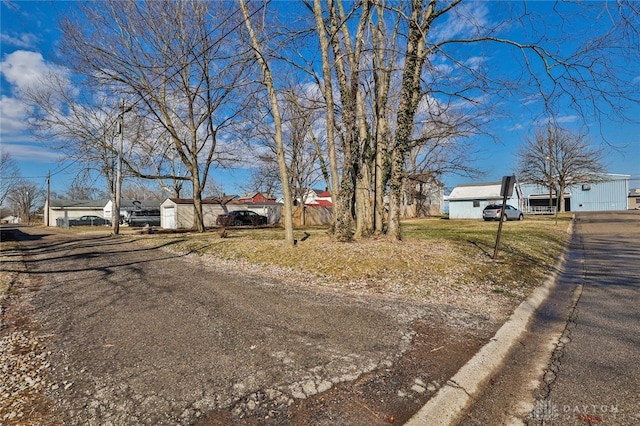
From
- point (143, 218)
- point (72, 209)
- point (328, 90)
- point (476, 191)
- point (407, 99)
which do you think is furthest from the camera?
point (72, 209)

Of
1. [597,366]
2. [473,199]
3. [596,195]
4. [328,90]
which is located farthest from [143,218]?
[596,195]

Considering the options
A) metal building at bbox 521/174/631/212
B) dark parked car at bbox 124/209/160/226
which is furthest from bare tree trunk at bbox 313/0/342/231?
metal building at bbox 521/174/631/212

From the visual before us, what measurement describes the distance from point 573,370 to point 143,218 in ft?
146

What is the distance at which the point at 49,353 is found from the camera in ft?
11.4

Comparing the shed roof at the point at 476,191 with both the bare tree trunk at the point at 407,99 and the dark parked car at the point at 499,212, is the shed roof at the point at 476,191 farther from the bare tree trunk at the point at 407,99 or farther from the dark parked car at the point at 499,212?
the bare tree trunk at the point at 407,99

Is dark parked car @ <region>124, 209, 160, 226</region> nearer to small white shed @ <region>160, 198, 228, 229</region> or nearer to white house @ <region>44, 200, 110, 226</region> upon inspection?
small white shed @ <region>160, 198, 228, 229</region>

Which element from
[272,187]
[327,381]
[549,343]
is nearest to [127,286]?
[327,381]

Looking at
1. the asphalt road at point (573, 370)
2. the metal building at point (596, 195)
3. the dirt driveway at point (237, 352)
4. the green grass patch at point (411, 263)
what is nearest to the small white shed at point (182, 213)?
the green grass patch at point (411, 263)

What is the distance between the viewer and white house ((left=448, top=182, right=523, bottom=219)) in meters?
39.9

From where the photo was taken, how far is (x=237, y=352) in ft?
11.0

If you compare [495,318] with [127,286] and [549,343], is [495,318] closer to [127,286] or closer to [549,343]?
[549,343]

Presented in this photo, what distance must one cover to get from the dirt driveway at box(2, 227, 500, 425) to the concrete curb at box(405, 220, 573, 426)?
10cm

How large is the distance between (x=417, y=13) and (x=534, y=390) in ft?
28.4

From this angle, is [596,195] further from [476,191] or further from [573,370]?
[573,370]
